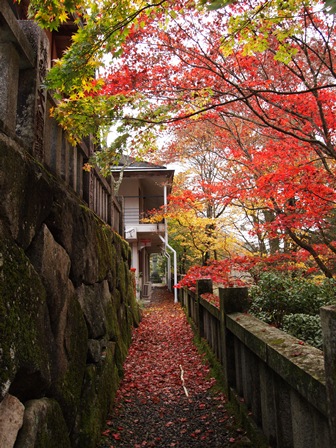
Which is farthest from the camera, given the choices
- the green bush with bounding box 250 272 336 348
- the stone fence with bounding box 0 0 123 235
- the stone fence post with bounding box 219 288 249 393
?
the green bush with bounding box 250 272 336 348

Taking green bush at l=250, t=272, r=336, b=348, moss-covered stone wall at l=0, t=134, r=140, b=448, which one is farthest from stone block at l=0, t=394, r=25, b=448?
green bush at l=250, t=272, r=336, b=348

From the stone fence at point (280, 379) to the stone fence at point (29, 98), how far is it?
223 cm

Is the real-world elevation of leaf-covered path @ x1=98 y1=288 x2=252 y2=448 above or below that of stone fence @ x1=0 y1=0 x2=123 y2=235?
below

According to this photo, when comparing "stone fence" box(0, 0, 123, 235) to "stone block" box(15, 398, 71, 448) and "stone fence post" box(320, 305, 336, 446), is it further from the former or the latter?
"stone fence post" box(320, 305, 336, 446)

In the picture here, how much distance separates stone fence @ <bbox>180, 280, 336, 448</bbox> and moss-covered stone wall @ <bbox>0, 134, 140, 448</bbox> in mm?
1519

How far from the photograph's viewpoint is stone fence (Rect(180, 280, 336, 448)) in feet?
5.45

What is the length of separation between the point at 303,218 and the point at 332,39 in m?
3.99

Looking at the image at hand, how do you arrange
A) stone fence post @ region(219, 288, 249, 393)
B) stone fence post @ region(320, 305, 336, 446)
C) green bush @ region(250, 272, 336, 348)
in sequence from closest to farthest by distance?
1. stone fence post @ region(320, 305, 336, 446)
2. stone fence post @ region(219, 288, 249, 393)
3. green bush @ region(250, 272, 336, 348)

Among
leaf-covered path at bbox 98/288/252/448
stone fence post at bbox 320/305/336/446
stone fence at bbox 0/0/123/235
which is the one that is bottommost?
leaf-covered path at bbox 98/288/252/448

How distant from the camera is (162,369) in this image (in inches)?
245

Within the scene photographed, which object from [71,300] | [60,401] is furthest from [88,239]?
[60,401]

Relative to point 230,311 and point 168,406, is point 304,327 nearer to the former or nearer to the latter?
point 230,311

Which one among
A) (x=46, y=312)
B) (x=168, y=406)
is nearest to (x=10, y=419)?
(x=46, y=312)

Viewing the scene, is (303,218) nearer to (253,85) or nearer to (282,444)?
(253,85)
